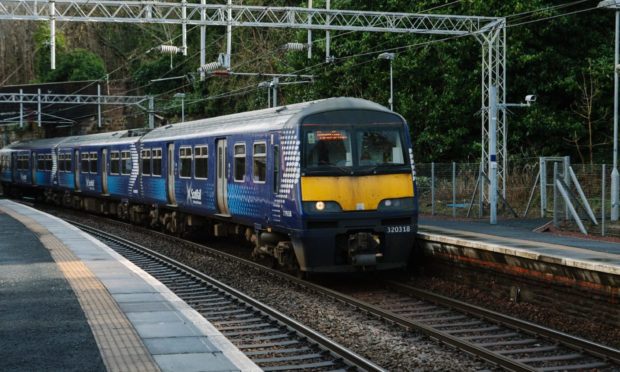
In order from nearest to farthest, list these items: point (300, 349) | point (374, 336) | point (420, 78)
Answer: point (300, 349) → point (374, 336) → point (420, 78)

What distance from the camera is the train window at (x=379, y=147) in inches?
571

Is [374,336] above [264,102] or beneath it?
beneath

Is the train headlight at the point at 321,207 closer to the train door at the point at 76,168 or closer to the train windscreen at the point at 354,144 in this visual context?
the train windscreen at the point at 354,144

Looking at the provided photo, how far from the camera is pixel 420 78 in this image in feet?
116

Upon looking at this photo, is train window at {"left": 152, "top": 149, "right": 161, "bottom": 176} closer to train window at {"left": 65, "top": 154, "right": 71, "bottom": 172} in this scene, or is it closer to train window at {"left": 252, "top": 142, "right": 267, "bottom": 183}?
train window at {"left": 252, "top": 142, "right": 267, "bottom": 183}

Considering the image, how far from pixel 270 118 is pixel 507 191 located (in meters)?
13.0

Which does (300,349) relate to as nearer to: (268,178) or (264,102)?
(268,178)

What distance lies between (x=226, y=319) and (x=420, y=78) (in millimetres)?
24987

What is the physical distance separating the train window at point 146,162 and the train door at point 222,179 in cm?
698

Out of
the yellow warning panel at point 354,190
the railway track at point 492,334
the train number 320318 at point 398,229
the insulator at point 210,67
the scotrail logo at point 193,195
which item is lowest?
the railway track at point 492,334

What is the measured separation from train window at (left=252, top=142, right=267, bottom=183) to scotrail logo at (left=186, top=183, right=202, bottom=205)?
4095 mm

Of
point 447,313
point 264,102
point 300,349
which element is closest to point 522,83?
point 264,102

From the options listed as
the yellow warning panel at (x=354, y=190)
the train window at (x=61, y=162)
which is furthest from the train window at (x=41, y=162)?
the yellow warning panel at (x=354, y=190)

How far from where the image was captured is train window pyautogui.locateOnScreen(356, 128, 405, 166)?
14492mm
